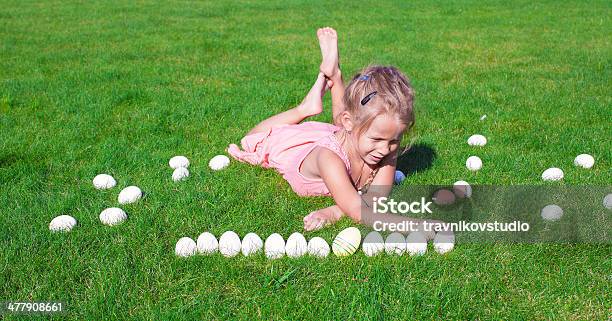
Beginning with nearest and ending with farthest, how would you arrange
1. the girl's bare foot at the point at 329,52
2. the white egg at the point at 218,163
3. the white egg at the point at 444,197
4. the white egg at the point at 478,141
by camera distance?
the white egg at the point at 444,197 < the white egg at the point at 218,163 < the girl's bare foot at the point at 329,52 < the white egg at the point at 478,141

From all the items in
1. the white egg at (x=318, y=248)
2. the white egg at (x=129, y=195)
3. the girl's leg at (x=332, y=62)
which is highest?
the girl's leg at (x=332, y=62)

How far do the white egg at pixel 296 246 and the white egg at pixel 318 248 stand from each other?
4cm

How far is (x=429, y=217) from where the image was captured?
346 cm

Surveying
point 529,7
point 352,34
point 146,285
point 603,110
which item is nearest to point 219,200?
point 146,285

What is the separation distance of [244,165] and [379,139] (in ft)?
4.05

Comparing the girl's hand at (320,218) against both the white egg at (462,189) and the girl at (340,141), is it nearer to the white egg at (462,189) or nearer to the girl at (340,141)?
the girl at (340,141)

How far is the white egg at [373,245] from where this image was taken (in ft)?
9.54

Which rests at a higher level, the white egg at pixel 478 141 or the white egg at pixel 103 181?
the white egg at pixel 478 141

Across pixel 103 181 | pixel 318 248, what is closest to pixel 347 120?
pixel 318 248

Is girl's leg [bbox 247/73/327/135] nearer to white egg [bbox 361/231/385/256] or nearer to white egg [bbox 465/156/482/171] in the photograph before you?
white egg [bbox 465/156/482/171]

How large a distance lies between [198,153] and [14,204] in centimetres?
131

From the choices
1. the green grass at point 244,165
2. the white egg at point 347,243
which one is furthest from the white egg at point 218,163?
the white egg at point 347,243

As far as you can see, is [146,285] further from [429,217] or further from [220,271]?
[429,217]

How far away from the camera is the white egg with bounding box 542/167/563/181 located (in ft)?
12.5
